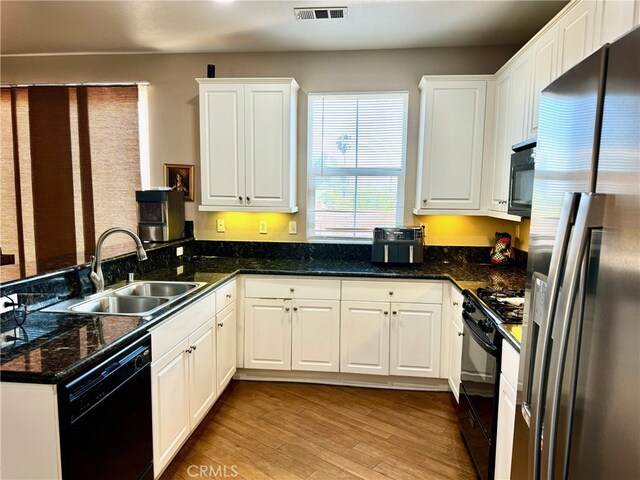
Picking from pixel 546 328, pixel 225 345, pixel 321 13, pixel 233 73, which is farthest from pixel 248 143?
pixel 546 328

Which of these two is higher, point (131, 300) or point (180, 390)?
point (131, 300)

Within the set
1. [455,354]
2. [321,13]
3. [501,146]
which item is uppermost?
[321,13]

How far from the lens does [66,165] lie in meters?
3.80

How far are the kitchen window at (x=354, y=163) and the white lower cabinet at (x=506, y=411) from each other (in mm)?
1918

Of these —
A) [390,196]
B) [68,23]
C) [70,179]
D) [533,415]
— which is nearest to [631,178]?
[533,415]

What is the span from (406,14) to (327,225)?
1713 millimetres

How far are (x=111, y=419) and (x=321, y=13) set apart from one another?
2.56 meters

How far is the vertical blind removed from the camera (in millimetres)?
3723

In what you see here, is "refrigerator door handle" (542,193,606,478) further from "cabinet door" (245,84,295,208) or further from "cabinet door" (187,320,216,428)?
"cabinet door" (245,84,295,208)

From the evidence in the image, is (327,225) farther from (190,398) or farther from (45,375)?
(45,375)

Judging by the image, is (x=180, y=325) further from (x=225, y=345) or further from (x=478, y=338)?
(x=478, y=338)

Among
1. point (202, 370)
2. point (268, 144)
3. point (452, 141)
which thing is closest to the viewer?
point (202, 370)

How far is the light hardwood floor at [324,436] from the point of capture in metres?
2.27

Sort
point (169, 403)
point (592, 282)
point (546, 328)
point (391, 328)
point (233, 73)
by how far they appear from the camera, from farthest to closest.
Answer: point (233, 73)
point (391, 328)
point (169, 403)
point (546, 328)
point (592, 282)
